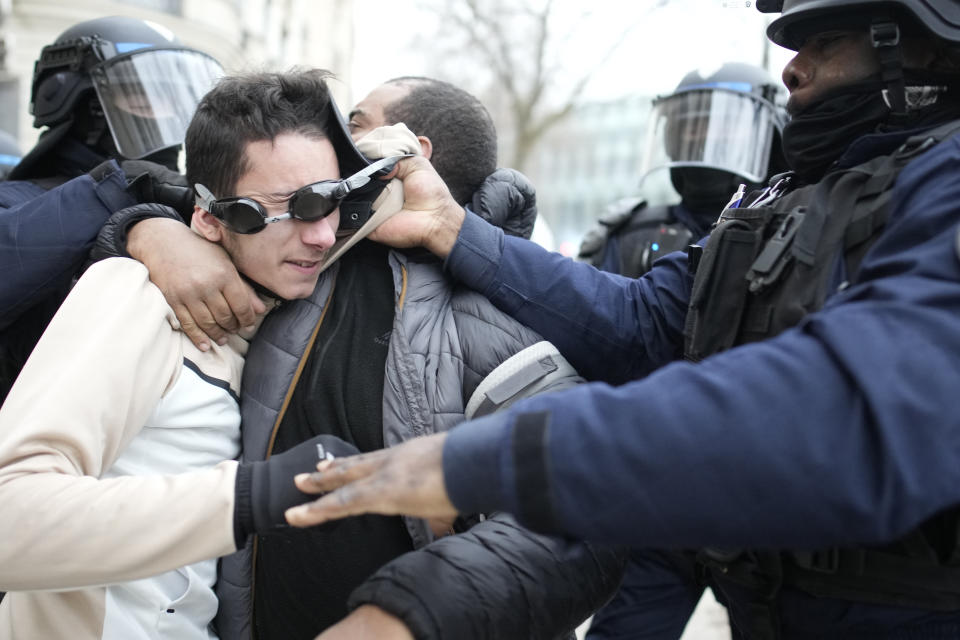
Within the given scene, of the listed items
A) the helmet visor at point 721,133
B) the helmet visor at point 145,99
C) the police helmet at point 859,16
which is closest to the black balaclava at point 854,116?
the police helmet at point 859,16

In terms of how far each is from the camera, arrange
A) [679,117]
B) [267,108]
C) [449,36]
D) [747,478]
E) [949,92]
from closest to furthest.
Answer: [747,478] < [949,92] < [267,108] < [679,117] < [449,36]

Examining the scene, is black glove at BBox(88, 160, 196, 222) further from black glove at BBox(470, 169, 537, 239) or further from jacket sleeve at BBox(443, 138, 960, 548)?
jacket sleeve at BBox(443, 138, 960, 548)

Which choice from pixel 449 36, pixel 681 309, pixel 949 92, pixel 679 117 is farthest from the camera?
pixel 449 36

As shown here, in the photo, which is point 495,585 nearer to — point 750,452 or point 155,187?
point 750,452

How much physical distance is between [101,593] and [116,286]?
0.60m

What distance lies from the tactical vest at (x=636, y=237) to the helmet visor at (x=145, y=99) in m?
2.18

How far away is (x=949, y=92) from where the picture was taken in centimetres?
154

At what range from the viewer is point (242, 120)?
1779 millimetres

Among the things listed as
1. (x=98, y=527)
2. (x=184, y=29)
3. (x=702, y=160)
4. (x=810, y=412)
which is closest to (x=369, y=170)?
(x=98, y=527)

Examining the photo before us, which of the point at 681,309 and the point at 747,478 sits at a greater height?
the point at 747,478

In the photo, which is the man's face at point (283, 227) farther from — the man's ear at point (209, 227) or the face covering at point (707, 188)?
the face covering at point (707, 188)

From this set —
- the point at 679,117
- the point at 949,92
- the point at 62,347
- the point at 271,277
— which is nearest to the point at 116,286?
the point at 62,347

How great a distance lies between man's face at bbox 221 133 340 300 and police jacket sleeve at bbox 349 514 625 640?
718 mm

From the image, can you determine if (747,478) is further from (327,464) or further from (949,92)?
(949,92)
